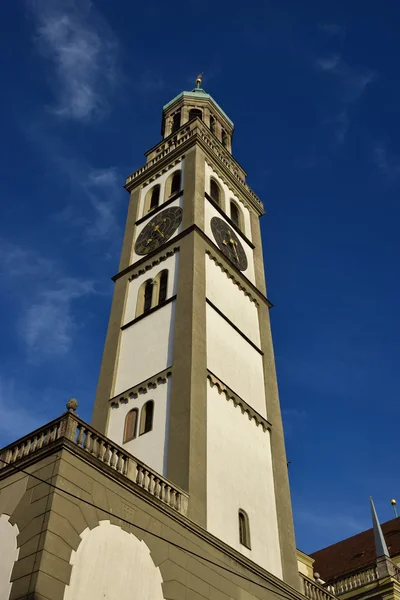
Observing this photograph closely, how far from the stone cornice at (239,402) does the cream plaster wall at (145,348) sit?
150cm

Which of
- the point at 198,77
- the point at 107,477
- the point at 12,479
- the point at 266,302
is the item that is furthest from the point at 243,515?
the point at 198,77

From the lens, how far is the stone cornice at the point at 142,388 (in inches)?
824

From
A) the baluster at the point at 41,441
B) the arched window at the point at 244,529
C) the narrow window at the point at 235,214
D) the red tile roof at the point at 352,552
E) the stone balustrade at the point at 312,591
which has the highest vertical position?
the narrow window at the point at 235,214

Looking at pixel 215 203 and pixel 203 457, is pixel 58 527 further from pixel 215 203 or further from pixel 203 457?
pixel 215 203

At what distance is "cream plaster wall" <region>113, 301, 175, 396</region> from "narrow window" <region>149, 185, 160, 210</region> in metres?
7.99

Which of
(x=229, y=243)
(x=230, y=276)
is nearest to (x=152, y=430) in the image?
(x=230, y=276)

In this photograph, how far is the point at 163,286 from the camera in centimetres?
2467

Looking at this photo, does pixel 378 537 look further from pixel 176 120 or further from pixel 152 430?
pixel 176 120

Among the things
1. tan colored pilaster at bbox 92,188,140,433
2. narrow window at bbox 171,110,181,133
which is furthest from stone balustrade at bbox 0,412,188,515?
narrow window at bbox 171,110,181,133

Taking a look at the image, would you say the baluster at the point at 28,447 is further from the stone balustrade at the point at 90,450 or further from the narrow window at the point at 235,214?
the narrow window at the point at 235,214

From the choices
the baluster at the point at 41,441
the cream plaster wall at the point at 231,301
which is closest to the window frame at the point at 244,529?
the baluster at the point at 41,441

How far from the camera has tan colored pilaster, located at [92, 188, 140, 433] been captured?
21.8m

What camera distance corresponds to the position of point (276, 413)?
922 inches

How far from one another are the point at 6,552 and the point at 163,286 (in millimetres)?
13008
